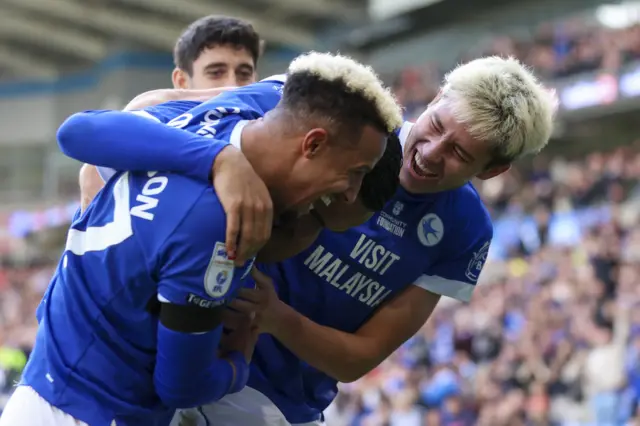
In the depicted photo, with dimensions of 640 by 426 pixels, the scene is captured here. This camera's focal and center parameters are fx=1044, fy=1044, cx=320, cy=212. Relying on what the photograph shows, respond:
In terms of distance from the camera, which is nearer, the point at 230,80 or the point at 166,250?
the point at 166,250

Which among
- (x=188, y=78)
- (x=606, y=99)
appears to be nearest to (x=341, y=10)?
(x=606, y=99)

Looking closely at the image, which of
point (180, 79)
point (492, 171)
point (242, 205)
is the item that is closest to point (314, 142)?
point (242, 205)

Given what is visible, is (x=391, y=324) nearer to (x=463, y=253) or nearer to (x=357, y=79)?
(x=463, y=253)

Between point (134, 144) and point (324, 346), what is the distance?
3.40 feet

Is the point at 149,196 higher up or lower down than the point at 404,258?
higher up

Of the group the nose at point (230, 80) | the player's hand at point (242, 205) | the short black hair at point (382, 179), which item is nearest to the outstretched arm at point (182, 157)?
the player's hand at point (242, 205)

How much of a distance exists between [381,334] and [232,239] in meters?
1.20

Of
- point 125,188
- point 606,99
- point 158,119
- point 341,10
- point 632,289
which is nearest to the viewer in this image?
point 125,188

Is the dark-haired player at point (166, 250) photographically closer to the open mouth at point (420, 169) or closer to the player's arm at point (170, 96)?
the player's arm at point (170, 96)

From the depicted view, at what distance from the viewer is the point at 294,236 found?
279 centimetres

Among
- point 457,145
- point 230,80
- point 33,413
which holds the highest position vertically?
point 230,80

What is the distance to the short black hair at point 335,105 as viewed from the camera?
2.41 metres

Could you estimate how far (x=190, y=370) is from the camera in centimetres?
246

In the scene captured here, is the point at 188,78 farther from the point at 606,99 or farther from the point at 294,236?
the point at 606,99
